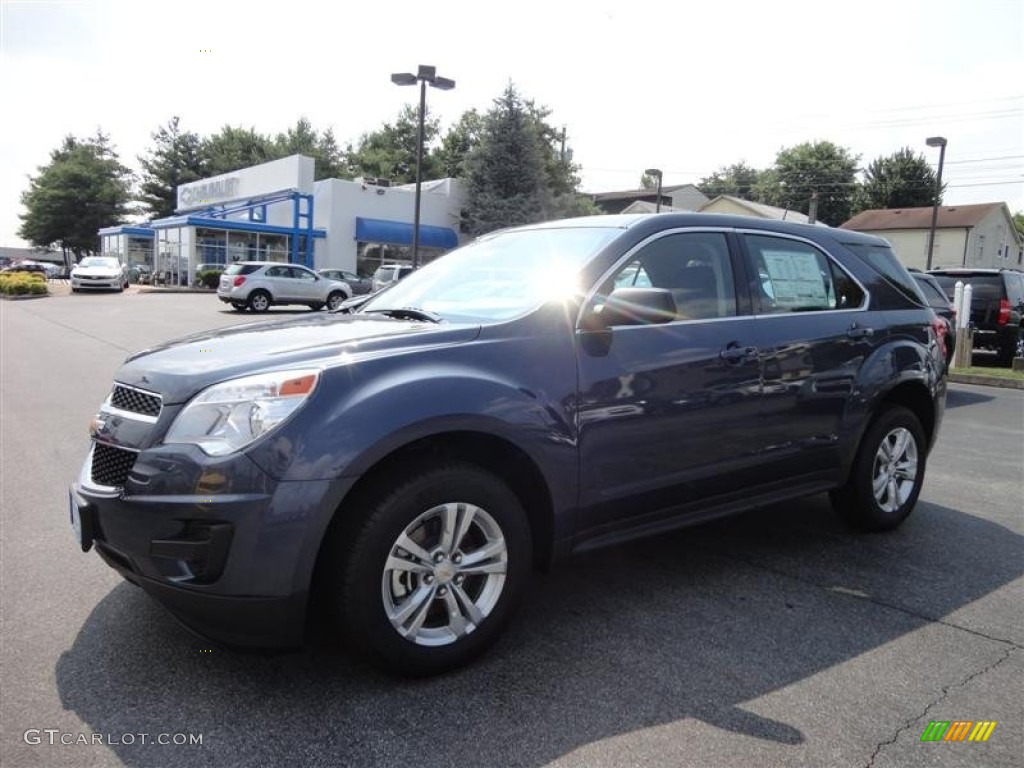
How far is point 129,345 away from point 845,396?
42.3 ft

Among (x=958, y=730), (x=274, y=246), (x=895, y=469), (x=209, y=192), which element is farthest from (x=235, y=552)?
(x=209, y=192)

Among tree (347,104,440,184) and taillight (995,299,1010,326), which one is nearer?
taillight (995,299,1010,326)

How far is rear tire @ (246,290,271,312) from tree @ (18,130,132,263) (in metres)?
45.3

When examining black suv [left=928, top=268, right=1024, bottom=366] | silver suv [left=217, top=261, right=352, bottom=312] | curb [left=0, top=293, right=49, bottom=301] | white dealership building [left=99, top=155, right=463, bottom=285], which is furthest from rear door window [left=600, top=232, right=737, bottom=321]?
white dealership building [left=99, top=155, right=463, bottom=285]

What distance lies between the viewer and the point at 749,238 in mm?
3982

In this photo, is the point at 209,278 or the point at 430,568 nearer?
the point at 430,568

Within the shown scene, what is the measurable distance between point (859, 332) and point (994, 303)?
39.7 ft

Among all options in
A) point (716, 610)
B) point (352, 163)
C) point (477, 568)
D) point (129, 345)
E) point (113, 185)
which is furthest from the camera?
point (352, 163)

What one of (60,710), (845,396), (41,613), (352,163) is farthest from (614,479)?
(352,163)

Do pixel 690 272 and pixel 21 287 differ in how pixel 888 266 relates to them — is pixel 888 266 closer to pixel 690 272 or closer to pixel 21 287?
pixel 690 272

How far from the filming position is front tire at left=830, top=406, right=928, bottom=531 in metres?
4.45

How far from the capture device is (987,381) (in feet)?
40.2

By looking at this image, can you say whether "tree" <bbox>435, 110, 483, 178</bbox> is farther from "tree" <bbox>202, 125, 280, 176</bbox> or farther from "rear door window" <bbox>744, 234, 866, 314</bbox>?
"rear door window" <bbox>744, 234, 866, 314</bbox>

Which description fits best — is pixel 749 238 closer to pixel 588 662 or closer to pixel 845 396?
pixel 845 396
